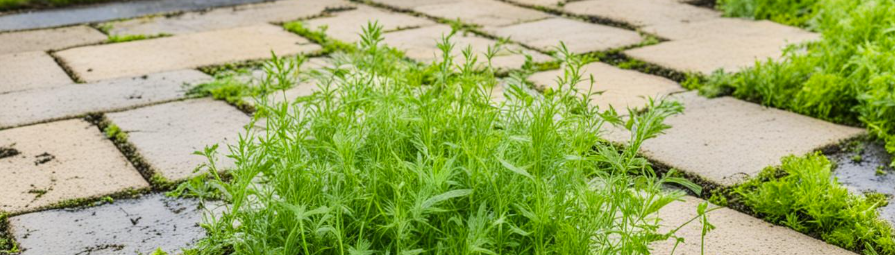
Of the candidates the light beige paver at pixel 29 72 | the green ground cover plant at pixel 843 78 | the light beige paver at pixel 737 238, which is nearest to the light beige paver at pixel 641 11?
the green ground cover plant at pixel 843 78

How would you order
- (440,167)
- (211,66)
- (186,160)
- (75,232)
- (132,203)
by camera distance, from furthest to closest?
(211,66) → (186,160) → (132,203) → (75,232) → (440,167)

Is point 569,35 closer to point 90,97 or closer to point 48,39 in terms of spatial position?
point 90,97

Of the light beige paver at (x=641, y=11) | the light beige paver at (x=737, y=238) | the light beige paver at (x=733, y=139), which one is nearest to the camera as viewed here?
the light beige paver at (x=737, y=238)

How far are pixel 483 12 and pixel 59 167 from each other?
285 cm

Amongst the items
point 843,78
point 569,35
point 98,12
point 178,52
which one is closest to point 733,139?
point 843,78

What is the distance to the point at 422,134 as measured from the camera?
1.92 metres

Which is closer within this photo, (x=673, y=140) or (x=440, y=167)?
(x=440, y=167)

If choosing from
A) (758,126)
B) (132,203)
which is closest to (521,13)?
(758,126)

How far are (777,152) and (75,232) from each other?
2.00 m

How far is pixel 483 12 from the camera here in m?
5.03

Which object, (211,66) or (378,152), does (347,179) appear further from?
(211,66)

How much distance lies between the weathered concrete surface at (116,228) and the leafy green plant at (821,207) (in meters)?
1.44

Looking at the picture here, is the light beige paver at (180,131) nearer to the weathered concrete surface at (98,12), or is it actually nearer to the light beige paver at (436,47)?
the light beige paver at (436,47)

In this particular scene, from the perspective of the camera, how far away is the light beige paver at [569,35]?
13.6 feet
